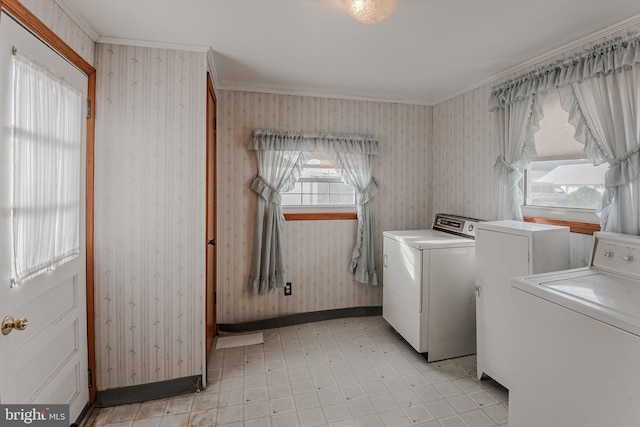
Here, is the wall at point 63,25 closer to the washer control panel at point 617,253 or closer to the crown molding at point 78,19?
the crown molding at point 78,19

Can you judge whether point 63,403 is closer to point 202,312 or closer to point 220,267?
point 202,312

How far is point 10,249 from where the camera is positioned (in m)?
1.25

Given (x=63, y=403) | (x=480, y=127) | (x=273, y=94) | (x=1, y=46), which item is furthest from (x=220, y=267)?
(x=480, y=127)

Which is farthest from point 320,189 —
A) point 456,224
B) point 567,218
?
point 567,218

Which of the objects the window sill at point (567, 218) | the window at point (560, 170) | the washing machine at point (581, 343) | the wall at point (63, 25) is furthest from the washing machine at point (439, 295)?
the wall at point (63, 25)

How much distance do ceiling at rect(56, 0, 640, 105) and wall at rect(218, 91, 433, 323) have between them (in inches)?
16.8

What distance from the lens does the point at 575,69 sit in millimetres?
1988

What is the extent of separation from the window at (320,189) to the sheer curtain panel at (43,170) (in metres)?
1.84

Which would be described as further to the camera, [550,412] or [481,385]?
[481,385]

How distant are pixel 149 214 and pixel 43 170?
Result: 0.67 m

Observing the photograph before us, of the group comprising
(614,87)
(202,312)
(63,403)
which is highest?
(614,87)

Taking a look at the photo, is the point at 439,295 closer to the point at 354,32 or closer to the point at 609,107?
the point at 609,107

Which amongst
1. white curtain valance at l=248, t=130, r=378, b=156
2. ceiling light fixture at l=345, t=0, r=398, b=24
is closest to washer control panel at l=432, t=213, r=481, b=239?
white curtain valance at l=248, t=130, r=378, b=156

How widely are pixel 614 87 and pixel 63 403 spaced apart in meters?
3.65
